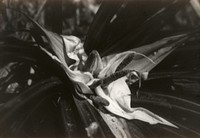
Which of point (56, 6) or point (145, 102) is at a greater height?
point (56, 6)

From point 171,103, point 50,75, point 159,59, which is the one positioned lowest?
point 171,103

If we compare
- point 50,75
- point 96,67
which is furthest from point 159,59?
point 50,75

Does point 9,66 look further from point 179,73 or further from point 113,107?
point 179,73

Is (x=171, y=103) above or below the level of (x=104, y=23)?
below

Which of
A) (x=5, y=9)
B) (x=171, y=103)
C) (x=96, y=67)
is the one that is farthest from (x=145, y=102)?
(x=5, y=9)

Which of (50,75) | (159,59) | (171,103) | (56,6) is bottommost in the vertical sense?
(171,103)

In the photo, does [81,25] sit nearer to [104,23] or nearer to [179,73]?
[104,23]
